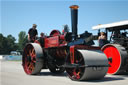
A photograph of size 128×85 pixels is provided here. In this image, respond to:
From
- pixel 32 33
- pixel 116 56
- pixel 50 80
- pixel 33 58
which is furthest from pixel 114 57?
pixel 32 33

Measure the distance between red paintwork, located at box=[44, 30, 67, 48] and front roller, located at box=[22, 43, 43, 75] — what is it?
40 cm

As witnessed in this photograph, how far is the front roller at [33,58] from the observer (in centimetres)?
779

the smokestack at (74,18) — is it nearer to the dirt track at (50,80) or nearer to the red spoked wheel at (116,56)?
the dirt track at (50,80)

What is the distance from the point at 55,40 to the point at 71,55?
1.42 m

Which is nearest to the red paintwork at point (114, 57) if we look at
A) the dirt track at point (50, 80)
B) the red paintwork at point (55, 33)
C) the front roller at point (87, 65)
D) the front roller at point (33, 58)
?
the dirt track at point (50, 80)

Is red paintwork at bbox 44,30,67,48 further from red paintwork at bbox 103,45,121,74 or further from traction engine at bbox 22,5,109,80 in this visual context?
red paintwork at bbox 103,45,121,74

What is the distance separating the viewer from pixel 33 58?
26.8 feet

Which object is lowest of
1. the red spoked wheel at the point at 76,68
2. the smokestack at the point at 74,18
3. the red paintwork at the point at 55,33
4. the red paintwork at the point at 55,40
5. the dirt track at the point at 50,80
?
the dirt track at the point at 50,80

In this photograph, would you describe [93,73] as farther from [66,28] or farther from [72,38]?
[66,28]

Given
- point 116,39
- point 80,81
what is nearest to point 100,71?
point 80,81

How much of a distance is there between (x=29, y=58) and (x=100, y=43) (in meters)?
3.06

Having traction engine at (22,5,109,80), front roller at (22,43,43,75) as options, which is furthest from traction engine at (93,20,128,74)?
front roller at (22,43,43,75)

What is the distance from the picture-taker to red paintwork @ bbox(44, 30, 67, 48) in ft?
24.4

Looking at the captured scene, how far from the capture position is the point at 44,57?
8.15m
